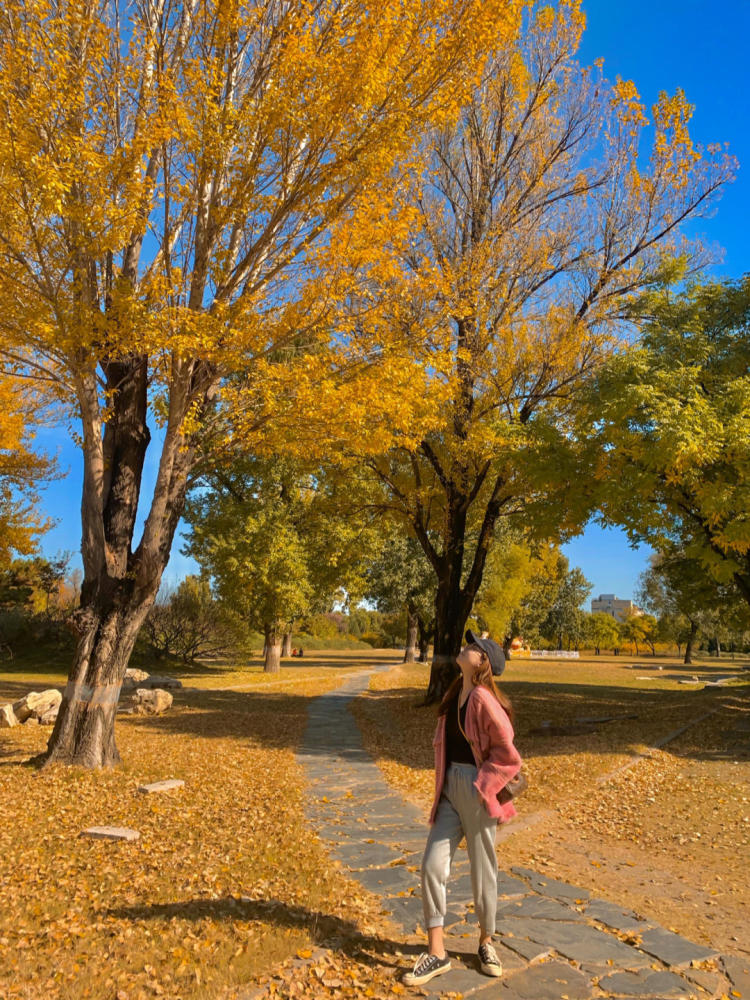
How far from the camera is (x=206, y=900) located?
4.37 meters

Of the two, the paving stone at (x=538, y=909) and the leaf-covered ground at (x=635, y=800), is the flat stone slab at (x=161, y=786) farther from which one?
the paving stone at (x=538, y=909)

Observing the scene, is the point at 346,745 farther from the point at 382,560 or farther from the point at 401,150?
the point at 382,560

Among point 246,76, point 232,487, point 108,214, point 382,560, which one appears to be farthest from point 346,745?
point 382,560

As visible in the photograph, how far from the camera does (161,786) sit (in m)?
7.55

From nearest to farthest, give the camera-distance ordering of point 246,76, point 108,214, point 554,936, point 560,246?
point 554,936, point 108,214, point 246,76, point 560,246

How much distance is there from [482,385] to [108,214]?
908cm

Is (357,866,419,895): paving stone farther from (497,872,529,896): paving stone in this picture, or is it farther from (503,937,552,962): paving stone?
(503,937,552,962): paving stone

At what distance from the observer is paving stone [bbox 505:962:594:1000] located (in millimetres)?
3340

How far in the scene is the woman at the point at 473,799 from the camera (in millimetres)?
3500

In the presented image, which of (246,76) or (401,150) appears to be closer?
A: (401,150)

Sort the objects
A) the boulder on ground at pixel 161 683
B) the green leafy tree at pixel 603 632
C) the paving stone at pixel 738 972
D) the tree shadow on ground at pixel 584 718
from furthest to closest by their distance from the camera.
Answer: the green leafy tree at pixel 603 632
the boulder on ground at pixel 161 683
the tree shadow on ground at pixel 584 718
the paving stone at pixel 738 972

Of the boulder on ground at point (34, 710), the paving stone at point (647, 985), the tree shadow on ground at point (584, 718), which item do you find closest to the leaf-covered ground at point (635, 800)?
the tree shadow on ground at point (584, 718)

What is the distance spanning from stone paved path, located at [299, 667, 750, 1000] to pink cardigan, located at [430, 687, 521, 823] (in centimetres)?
80

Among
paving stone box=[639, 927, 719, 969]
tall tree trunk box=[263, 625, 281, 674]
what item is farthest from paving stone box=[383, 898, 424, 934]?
tall tree trunk box=[263, 625, 281, 674]
